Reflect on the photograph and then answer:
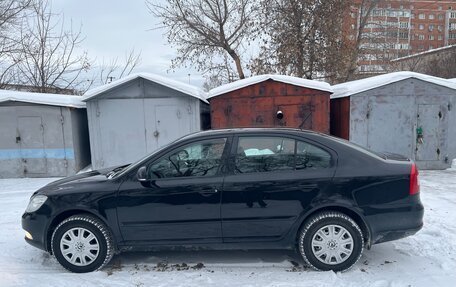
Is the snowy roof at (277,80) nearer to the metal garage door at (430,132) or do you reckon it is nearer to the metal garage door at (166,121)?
the metal garage door at (166,121)

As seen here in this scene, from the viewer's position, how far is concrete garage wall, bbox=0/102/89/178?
8492 millimetres

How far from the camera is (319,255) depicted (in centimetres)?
343

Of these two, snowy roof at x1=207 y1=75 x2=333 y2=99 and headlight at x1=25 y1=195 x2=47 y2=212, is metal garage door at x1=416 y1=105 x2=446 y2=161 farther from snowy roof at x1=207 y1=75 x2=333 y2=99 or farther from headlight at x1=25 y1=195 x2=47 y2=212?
headlight at x1=25 y1=195 x2=47 y2=212

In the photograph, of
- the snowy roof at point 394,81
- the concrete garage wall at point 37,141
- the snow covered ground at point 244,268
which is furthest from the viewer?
the concrete garage wall at point 37,141

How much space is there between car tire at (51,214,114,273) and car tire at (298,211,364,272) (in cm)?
220

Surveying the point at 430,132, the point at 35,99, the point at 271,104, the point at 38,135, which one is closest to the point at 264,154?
the point at 271,104

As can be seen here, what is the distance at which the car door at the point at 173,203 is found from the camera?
346 cm

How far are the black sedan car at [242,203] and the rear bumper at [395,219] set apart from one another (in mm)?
11

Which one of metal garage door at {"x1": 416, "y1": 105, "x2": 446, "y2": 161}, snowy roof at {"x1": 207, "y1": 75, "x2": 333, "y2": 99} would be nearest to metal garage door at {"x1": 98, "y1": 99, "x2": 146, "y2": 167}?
snowy roof at {"x1": 207, "y1": 75, "x2": 333, "y2": 99}

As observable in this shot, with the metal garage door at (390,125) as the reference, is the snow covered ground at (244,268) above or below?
below

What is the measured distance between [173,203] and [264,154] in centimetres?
115

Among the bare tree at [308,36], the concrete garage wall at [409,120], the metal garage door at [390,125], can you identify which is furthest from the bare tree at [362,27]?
the metal garage door at [390,125]

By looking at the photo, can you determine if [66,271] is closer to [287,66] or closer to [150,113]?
[150,113]

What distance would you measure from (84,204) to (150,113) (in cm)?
529
